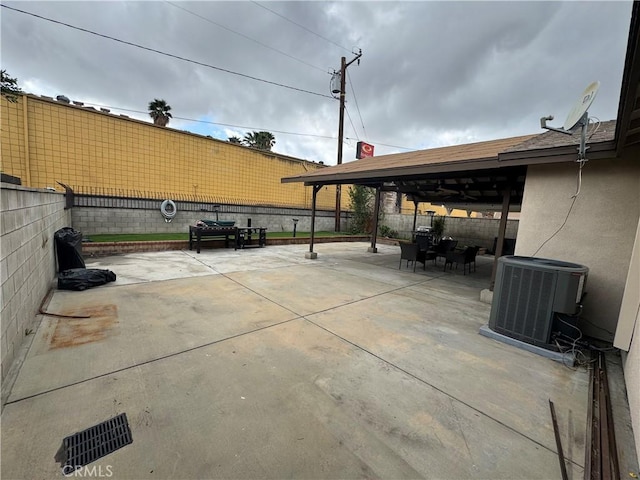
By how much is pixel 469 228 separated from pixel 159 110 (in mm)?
17907

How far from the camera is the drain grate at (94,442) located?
4.42ft

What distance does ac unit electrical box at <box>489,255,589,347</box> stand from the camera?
270cm

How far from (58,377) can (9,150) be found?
29.7 ft

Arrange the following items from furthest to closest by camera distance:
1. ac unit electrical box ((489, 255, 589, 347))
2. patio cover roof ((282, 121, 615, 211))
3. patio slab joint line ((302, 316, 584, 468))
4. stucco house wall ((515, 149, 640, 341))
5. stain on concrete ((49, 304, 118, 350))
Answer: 1. patio cover roof ((282, 121, 615, 211))
2. stucco house wall ((515, 149, 640, 341))
3. ac unit electrical box ((489, 255, 589, 347))
4. stain on concrete ((49, 304, 118, 350))
5. patio slab joint line ((302, 316, 584, 468))

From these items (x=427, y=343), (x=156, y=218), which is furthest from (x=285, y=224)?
(x=427, y=343)

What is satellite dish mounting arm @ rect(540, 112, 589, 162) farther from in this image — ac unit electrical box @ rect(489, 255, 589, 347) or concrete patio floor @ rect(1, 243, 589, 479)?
concrete patio floor @ rect(1, 243, 589, 479)

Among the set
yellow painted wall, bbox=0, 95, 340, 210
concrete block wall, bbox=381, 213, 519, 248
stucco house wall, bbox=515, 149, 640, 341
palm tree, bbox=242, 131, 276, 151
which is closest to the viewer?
stucco house wall, bbox=515, 149, 640, 341

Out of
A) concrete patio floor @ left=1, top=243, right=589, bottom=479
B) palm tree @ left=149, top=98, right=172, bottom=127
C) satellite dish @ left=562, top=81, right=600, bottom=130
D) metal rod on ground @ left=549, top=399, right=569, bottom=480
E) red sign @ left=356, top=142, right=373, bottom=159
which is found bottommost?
concrete patio floor @ left=1, top=243, right=589, bottom=479

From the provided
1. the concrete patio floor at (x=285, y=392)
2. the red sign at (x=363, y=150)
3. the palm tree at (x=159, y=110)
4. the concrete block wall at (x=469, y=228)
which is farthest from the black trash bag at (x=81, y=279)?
the red sign at (x=363, y=150)

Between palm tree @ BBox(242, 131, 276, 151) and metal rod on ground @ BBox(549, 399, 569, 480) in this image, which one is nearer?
metal rod on ground @ BBox(549, 399, 569, 480)

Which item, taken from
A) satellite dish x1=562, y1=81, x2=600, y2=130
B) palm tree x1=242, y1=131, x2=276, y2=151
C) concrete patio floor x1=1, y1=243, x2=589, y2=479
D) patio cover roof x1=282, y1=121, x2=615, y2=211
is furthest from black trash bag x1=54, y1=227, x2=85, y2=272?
palm tree x1=242, y1=131, x2=276, y2=151

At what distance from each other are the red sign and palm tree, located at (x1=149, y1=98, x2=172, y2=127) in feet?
38.0

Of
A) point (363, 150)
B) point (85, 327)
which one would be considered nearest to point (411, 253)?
point (85, 327)

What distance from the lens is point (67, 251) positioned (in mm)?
4750
